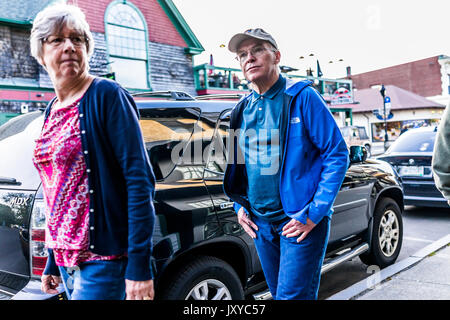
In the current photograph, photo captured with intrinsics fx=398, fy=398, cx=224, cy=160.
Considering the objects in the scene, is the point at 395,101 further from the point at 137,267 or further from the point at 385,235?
the point at 137,267

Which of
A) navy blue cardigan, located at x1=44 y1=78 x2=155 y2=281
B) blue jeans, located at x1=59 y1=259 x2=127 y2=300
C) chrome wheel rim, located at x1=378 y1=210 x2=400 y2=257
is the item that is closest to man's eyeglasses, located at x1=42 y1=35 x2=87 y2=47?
navy blue cardigan, located at x1=44 y1=78 x2=155 y2=281

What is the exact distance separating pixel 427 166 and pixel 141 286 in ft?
23.4

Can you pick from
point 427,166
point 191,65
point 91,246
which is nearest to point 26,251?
point 91,246

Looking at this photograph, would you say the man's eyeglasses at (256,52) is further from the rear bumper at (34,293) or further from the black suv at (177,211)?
the rear bumper at (34,293)

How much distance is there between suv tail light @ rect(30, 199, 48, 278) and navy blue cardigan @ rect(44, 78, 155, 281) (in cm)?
84

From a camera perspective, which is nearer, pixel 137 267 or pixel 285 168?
pixel 137 267

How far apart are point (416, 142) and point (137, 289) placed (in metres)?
7.46

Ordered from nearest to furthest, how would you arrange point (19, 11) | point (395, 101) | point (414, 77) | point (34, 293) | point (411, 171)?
point (34, 293) → point (411, 171) → point (19, 11) → point (395, 101) → point (414, 77)

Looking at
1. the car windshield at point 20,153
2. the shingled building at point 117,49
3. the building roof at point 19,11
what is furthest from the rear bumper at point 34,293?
the building roof at point 19,11

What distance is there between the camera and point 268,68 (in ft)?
7.73

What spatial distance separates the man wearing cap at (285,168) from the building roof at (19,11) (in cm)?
1263

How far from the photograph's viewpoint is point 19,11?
1312 cm

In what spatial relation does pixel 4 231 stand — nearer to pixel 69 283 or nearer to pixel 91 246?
pixel 69 283

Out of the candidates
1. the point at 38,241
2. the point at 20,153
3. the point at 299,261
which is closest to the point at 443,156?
the point at 299,261
